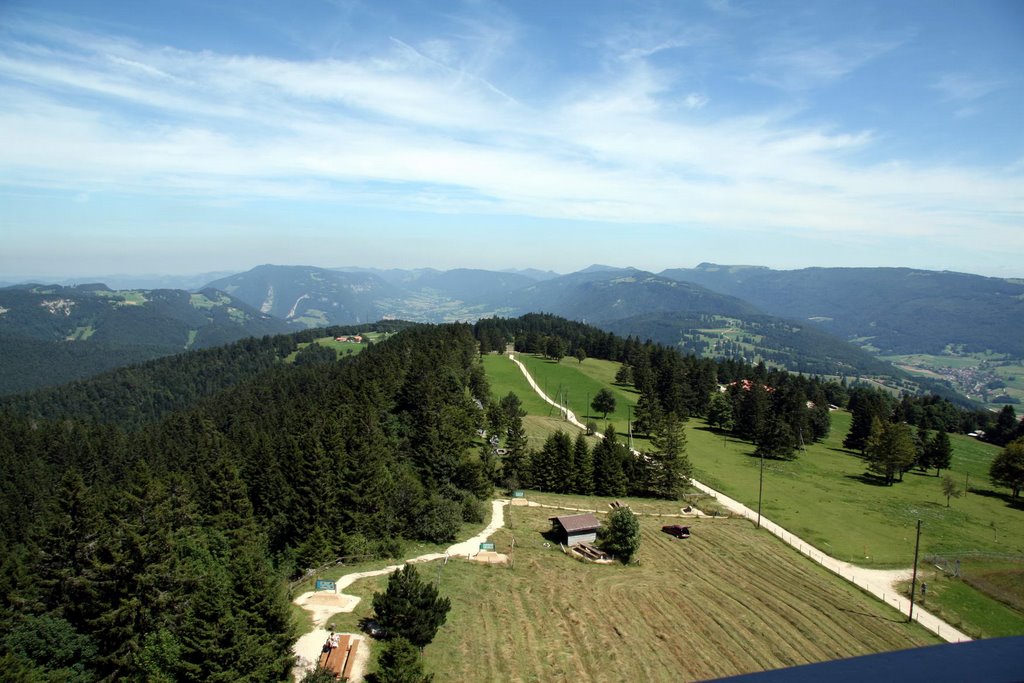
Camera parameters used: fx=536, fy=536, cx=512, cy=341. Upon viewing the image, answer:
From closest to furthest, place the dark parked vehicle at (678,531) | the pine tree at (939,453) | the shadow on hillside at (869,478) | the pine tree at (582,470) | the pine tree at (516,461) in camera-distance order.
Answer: the dark parked vehicle at (678,531)
the pine tree at (582,470)
the pine tree at (516,461)
the shadow on hillside at (869,478)
the pine tree at (939,453)

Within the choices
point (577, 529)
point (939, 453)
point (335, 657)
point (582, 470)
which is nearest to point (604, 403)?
point (582, 470)

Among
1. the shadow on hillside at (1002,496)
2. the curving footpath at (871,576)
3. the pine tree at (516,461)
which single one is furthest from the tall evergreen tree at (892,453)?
the pine tree at (516,461)

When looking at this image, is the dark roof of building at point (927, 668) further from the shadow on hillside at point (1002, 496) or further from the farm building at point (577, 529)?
the shadow on hillside at point (1002, 496)

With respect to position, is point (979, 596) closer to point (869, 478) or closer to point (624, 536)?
point (624, 536)

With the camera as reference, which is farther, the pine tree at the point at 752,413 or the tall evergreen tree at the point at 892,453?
the pine tree at the point at 752,413

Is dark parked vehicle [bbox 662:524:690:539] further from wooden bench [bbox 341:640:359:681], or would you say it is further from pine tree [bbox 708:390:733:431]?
pine tree [bbox 708:390:733:431]

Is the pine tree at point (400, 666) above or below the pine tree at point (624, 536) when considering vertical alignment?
above

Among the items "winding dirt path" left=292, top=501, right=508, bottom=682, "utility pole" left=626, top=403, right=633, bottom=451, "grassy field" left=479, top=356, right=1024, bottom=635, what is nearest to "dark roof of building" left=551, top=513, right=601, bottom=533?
"winding dirt path" left=292, top=501, right=508, bottom=682
